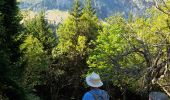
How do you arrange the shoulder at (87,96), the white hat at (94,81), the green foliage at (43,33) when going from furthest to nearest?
the green foliage at (43,33), the white hat at (94,81), the shoulder at (87,96)

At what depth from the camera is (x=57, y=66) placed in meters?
54.1

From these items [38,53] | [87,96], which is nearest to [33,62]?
[38,53]

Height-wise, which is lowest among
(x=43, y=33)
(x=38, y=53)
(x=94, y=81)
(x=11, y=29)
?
(x=94, y=81)

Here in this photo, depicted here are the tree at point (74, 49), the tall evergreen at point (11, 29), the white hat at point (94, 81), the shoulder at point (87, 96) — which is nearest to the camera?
the shoulder at point (87, 96)

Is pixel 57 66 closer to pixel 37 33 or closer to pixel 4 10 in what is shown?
pixel 37 33

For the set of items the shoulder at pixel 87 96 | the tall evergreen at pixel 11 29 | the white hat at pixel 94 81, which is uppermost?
the tall evergreen at pixel 11 29

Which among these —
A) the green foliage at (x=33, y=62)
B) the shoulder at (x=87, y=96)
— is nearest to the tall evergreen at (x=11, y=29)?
the green foliage at (x=33, y=62)

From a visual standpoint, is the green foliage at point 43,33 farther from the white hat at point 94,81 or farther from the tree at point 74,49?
the white hat at point 94,81

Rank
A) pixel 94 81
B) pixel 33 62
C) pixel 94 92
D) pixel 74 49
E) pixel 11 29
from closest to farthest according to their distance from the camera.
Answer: pixel 94 92, pixel 94 81, pixel 11 29, pixel 33 62, pixel 74 49

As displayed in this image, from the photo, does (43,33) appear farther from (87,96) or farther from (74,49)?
(87,96)

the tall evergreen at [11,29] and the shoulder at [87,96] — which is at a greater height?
the tall evergreen at [11,29]

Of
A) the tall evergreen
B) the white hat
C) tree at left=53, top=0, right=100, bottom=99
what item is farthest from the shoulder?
tree at left=53, top=0, right=100, bottom=99

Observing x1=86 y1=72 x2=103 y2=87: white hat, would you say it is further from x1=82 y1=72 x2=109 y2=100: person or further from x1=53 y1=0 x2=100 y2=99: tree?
x1=53 y1=0 x2=100 y2=99: tree

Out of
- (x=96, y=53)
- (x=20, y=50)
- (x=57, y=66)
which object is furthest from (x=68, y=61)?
(x=20, y=50)
